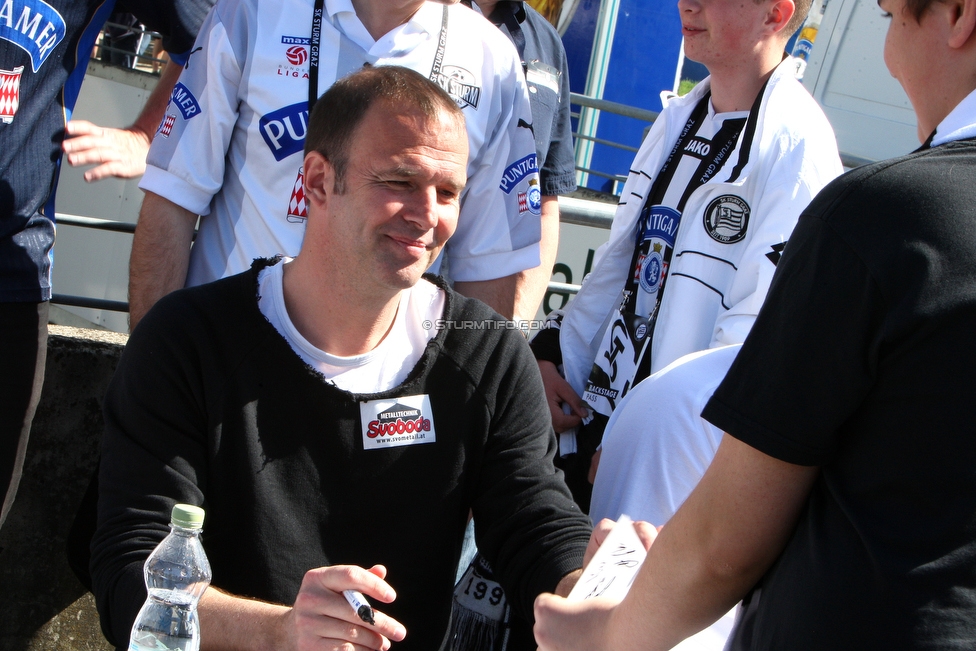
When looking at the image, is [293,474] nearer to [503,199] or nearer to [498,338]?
[498,338]

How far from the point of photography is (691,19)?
277 centimetres

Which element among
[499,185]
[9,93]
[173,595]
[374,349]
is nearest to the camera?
[173,595]

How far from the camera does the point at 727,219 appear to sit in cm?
260

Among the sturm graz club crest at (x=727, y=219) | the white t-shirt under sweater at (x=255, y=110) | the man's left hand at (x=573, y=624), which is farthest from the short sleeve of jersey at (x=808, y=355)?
the white t-shirt under sweater at (x=255, y=110)

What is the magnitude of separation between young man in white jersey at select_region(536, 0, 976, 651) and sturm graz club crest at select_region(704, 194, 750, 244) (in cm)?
137

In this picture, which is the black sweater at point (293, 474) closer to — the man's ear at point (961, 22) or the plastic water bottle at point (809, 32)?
the man's ear at point (961, 22)

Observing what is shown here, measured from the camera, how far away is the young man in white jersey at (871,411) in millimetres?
1016

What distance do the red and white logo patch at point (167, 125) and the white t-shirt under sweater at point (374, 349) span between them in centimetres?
76

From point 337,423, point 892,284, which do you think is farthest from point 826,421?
point 337,423

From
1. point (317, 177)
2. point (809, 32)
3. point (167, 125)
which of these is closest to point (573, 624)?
point (317, 177)

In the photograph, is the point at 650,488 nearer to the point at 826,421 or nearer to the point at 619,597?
the point at 619,597

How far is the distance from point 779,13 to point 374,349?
164 cm
